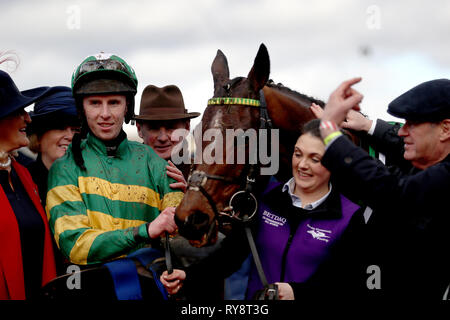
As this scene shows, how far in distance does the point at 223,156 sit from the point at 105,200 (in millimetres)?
902

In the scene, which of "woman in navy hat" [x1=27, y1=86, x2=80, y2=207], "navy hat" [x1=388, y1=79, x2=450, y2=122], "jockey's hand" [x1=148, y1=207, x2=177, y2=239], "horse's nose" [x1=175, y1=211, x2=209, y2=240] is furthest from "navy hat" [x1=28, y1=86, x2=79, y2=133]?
"navy hat" [x1=388, y1=79, x2=450, y2=122]

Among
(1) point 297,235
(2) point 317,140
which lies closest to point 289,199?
(1) point 297,235

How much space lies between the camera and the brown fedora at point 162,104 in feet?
17.8

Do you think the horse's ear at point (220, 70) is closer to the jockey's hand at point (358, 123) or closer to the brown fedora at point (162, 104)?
the jockey's hand at point (358, 123)

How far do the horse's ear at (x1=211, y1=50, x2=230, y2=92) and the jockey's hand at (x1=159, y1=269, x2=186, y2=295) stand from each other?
4.57ft

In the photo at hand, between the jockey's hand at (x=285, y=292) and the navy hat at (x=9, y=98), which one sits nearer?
the jockey's hand at (x=285, y=292)

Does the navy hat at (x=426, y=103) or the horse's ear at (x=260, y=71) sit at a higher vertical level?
the horse's ear at (x=260, y=71)

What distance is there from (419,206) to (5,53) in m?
3.36

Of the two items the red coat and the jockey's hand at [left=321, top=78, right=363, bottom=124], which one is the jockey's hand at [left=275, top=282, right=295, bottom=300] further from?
the red coat

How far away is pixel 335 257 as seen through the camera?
276 cm

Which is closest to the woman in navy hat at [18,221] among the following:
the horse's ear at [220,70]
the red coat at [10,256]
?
the red coat at [10,256]

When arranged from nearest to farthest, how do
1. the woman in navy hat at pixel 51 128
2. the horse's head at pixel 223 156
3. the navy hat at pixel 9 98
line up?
the horse's head at pixel 223 156, the navy hat at pixel 9 98, the woman in navy hat at pixel 51 128

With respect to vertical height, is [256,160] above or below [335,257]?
above
